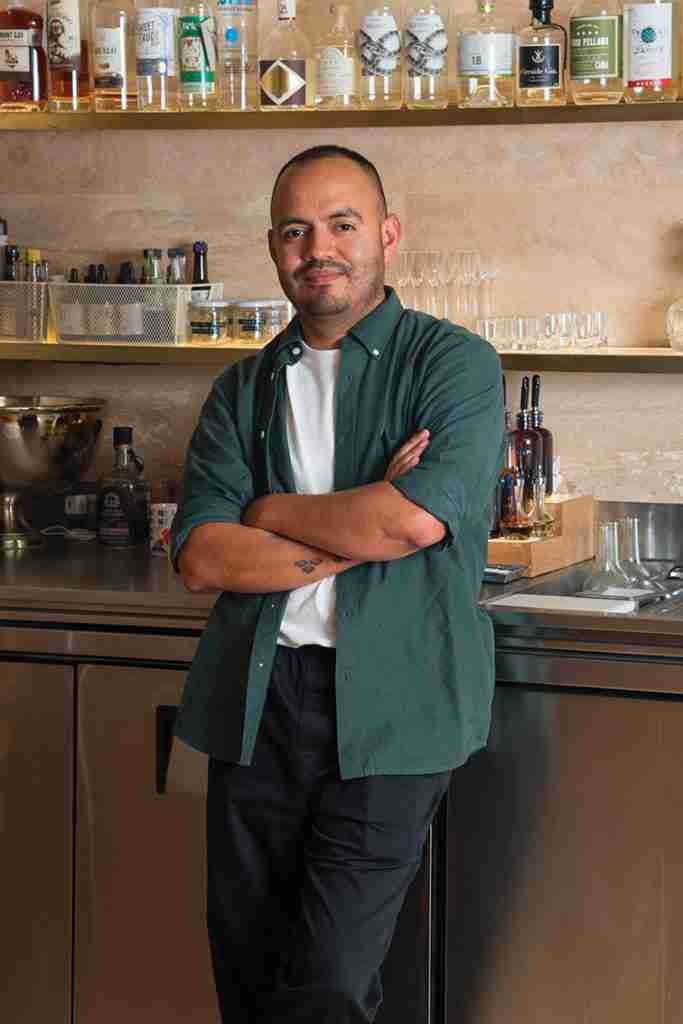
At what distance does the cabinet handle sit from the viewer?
2.86 meters

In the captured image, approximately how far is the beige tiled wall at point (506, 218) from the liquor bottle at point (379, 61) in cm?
19

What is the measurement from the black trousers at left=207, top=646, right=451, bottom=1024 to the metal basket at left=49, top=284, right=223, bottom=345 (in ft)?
4.00

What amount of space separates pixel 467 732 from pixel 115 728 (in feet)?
2.58

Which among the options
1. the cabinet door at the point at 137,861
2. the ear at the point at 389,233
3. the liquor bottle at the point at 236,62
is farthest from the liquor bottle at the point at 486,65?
the cabinet door at the point at 137,861

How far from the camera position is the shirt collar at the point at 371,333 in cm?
242

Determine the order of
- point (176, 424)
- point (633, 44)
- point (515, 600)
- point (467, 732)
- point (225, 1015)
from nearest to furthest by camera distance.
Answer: point (467, 732) → point (225, 1015) → point (515, 600) → point (633, 44) → point (176, 424)

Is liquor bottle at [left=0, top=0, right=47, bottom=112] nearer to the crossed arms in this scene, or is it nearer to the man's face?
the man's face

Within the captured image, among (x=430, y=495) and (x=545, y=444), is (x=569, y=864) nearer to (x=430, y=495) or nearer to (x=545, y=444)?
(x=430, y=495)

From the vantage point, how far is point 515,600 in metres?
2.77

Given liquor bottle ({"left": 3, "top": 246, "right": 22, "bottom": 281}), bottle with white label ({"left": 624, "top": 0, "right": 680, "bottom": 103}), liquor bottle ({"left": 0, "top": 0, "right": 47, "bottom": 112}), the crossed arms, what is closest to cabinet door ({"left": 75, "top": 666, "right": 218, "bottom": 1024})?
the crossed arms

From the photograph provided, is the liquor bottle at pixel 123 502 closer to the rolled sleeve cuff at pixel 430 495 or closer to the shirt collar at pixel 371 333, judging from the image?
the shirt collar at pixel 371 333

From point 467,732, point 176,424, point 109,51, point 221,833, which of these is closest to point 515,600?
point 467,732

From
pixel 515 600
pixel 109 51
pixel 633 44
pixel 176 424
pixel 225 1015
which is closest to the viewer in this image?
pixel 225 1015

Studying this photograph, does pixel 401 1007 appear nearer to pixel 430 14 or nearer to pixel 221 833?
pixel 221 833
